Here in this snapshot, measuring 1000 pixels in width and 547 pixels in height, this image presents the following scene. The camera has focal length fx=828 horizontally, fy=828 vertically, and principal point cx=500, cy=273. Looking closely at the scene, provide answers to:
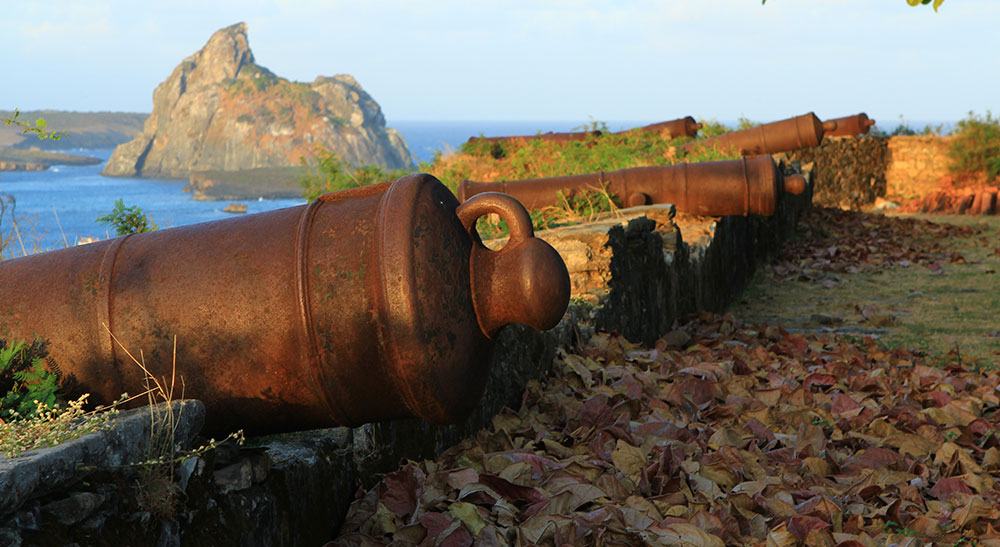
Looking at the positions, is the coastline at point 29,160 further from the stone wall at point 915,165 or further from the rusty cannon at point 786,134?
the rusty cannon at point 786,134

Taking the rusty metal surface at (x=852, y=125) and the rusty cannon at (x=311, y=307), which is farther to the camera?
the rusty metal surface at (x=852, y=125)

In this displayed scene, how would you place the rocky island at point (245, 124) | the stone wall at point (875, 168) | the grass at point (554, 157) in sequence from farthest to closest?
the rocky island at point (245, 124) < the stone wall at point (875, 168) < the grass at point (554, 157)

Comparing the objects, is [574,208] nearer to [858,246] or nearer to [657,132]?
[858,246]

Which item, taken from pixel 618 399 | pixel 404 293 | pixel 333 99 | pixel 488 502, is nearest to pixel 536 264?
pixel 404 293

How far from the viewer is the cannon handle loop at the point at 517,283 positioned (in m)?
2.00

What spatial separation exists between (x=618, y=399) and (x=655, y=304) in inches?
83.6

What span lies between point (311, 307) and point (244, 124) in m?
154

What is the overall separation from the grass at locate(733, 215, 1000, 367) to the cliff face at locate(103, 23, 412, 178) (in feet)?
414

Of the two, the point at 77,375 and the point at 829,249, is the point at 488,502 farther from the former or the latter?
the point at 829,249

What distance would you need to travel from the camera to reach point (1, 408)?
195 centimetres

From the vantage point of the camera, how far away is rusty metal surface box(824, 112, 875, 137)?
55.8ft

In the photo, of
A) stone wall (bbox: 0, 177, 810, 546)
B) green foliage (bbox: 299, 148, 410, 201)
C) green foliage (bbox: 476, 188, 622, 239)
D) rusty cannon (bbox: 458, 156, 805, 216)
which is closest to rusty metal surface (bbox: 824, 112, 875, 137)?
green foliage (bbox: 299, 148, 410, 201)

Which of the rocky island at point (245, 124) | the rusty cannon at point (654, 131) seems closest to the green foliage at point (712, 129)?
the rusty cannon at point (654, 131)

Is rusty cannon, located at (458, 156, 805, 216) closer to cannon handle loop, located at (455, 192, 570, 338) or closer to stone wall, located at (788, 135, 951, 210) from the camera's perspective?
cannon handle loop, located at (455, 192, 570, 338)
